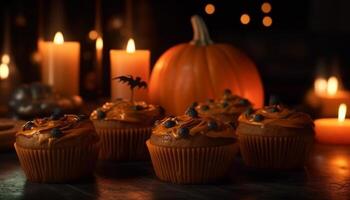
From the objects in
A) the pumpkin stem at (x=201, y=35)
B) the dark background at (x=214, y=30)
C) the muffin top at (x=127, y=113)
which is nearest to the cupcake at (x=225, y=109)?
the muffin top at (x=127, y=113)

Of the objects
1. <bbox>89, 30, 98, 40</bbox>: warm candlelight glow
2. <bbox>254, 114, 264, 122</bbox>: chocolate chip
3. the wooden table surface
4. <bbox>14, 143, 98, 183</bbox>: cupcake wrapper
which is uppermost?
<bbox>89, 30, 98, 40</bbox>: warm candlelight glow

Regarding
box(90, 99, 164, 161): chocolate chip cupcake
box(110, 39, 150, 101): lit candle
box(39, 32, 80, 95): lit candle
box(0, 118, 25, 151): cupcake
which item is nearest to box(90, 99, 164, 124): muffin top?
box(90, 99, 164, 161): chocolate chip cupcake

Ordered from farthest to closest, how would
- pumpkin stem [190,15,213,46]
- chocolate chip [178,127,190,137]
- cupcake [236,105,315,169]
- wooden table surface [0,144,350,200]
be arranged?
pumpkin stem [190,15,213,46] < cupcake [236,105,315,169] < chocolate chip [178,127,190,137] < wooden table surface [0,144,350,200]

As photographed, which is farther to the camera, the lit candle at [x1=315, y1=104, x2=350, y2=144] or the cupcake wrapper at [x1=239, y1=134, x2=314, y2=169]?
the lit candle at [x1=315, y1=104, x2=350, y2=144]

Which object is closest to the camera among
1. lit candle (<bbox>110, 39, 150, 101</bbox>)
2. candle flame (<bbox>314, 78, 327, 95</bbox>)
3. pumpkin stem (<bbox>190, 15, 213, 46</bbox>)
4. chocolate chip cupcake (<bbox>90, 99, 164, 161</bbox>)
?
chocolate chip cupcake (<bbox>90, 99, 164, 161</bbox>)

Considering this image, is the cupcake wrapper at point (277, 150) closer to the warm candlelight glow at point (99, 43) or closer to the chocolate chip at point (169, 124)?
the chocolate chip at point (169, 124)

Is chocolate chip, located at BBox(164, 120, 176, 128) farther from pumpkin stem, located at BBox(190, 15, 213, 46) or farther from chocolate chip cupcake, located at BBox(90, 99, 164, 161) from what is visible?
pumpkin stem, located at BBox(190, 15, 213, 46)
